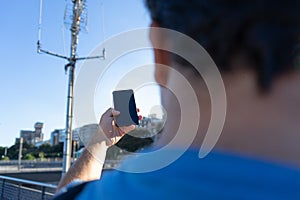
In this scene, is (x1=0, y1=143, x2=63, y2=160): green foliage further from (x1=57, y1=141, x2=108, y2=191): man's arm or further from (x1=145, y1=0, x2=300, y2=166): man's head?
(x1=145, y1=0, x2=300, y2=166): man's head

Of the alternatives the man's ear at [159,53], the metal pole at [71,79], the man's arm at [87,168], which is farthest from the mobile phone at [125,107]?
the metal pole at [71,79]

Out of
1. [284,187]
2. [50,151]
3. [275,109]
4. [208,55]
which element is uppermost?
[50,151]

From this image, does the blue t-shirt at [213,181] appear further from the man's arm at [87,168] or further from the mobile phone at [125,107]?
the mobile phone at [125,107]

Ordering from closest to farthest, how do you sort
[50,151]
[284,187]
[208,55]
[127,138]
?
[284,187]
[208,55]
[127,138]
[50,151]

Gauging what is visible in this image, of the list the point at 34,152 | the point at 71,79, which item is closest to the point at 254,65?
the point at 71,79

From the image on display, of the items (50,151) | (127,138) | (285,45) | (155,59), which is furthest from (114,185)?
(50,151)

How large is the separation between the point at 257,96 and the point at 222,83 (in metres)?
0.06

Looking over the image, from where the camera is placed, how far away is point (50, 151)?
1939 inches

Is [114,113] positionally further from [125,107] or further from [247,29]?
[247,29]

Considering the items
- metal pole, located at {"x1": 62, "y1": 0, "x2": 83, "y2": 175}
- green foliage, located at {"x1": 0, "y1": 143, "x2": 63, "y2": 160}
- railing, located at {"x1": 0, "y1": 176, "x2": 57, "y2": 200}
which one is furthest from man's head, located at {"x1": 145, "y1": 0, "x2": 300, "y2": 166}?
green foliage, located at {"x1": 0, "y1": 143, "x2": 63, "y2": 160}

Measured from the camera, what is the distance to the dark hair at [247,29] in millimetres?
490

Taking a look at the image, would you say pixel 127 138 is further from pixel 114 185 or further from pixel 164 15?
pixel 164 15

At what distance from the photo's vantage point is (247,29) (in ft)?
1.69

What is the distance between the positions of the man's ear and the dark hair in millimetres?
72
